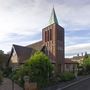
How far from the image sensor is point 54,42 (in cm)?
4878

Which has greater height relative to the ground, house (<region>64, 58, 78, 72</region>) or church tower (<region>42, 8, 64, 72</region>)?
church tower (<region>42, 8, 64, 72</region>)

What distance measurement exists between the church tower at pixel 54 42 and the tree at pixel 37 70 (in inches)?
779

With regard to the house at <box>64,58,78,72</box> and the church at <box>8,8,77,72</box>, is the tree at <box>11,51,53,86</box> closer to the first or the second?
the church at <box>8,8,77,72</box>

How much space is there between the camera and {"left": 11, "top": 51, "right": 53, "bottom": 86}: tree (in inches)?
1005

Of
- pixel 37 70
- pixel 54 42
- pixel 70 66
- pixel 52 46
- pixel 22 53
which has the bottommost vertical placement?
pixel 37 70

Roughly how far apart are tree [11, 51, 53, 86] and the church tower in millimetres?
19789

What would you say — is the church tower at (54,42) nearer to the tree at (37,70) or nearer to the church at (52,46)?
the church at (52,46)

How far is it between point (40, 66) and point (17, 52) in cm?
1858

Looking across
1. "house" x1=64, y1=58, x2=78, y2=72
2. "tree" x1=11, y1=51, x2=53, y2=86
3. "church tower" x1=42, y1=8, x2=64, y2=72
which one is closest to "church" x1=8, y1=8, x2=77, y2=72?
"church tower" x1=42, y1=8, x2=64, y2=72

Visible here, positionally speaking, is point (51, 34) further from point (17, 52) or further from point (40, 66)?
point (40, 66)

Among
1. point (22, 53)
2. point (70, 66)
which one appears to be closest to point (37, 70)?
point (22, 53)

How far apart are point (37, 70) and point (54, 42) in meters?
22.9

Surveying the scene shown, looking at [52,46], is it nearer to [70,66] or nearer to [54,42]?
[54,42]

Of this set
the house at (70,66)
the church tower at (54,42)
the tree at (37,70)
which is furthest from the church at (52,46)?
the tree at (37,70)
